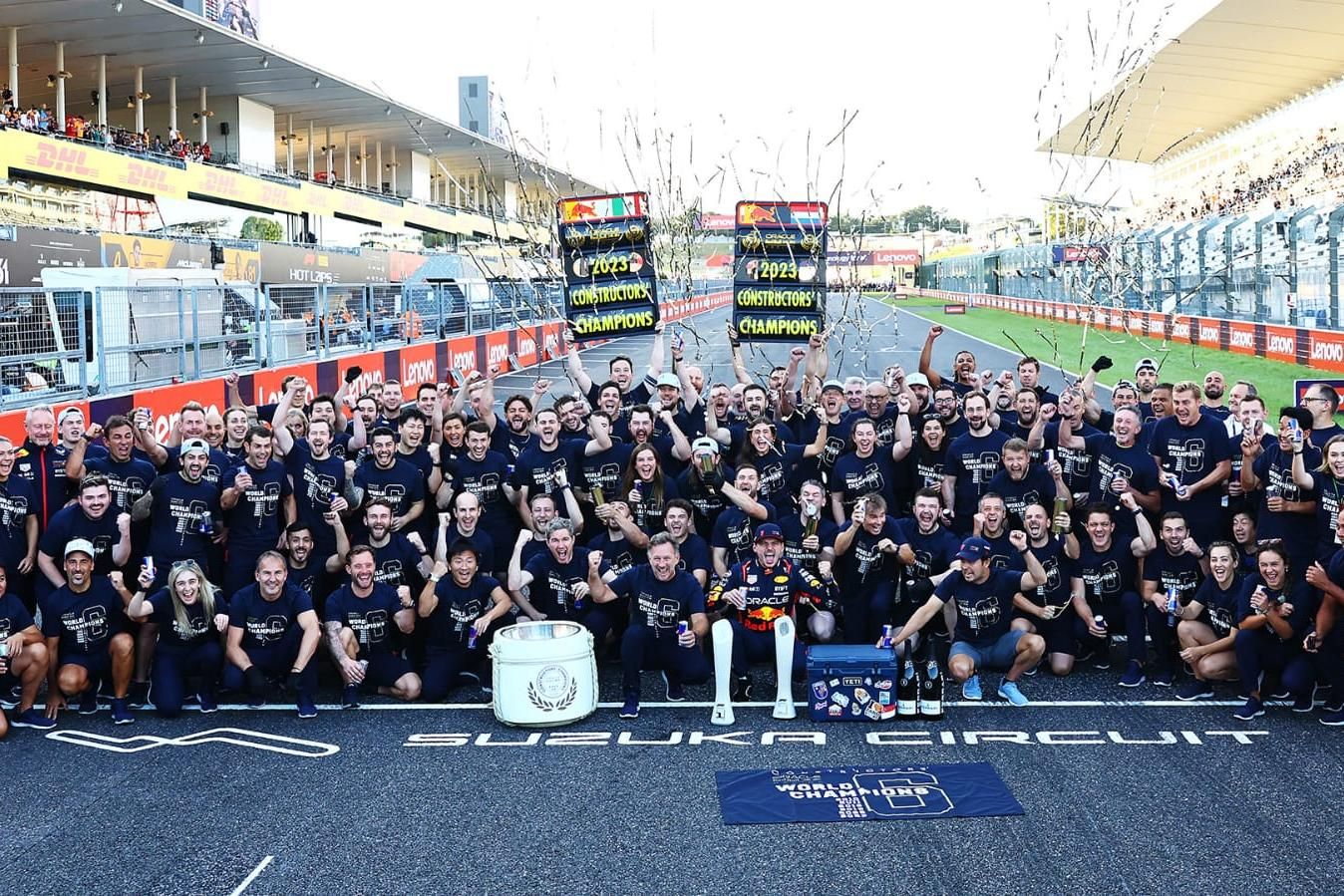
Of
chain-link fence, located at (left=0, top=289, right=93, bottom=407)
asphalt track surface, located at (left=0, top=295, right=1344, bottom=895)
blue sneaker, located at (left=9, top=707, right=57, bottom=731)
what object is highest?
chain-link fence, located at (left=0, top=289, right=93, bottom=407)

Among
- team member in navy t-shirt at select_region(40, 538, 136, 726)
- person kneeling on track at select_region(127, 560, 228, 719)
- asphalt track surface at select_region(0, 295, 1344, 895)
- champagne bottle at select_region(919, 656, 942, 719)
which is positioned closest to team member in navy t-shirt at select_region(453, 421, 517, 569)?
asphalt track surface at select_region(0, 295, 1344, 895)

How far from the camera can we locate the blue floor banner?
23.7 feet

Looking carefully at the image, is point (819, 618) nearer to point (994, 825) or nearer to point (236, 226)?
point (994, 825)

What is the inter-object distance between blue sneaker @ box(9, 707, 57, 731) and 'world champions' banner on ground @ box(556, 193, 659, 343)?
19.6ft

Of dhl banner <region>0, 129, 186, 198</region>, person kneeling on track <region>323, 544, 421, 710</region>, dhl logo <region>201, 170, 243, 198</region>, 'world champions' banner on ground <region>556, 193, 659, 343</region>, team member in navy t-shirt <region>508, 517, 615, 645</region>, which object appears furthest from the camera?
dhl logo <region>201, 170, 243, 198</region>

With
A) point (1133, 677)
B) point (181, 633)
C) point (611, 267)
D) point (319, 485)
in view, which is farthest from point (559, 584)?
point (1133, 677)

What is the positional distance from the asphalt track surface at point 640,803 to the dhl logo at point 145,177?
33.0 m

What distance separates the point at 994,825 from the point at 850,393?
19.6ft

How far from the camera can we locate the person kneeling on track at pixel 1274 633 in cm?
884

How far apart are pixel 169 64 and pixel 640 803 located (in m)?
41.2

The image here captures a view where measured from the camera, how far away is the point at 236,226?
4728 cm

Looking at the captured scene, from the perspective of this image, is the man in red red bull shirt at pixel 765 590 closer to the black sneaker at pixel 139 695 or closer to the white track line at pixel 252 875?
the white track line at pixel 252 875

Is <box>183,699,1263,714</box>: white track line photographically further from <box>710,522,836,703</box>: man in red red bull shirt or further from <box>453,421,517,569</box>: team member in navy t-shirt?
<box>453,421,517,569</box>: team member in navy t-shirt

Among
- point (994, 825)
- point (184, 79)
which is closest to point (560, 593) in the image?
point (994, 825)
